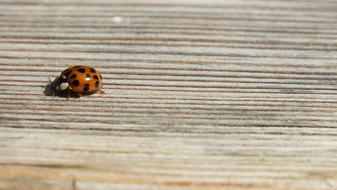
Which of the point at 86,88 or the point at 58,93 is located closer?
the point at 58,93

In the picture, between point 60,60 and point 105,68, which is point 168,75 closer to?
point 105,68

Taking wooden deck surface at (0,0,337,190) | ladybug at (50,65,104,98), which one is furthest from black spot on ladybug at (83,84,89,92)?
wooden deck surface at (0,0,337,190)

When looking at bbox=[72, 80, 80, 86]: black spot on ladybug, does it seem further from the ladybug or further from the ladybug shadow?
the ladybug shadow

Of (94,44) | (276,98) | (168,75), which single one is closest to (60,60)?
(94,44)

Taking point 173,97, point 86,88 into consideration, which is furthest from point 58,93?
point 173,97

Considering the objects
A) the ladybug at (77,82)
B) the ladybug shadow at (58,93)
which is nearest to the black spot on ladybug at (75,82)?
the ladybug at (77,82)

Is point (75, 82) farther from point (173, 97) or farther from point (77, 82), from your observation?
point (173, 97)

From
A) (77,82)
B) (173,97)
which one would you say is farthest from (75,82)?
(173,97)
